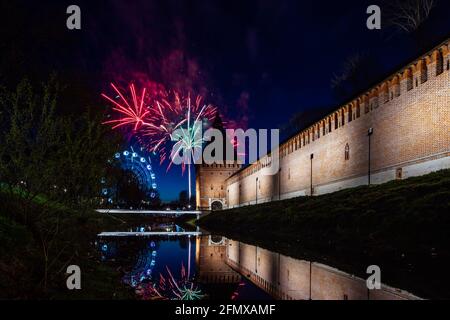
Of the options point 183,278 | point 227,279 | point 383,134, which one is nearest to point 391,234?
point 227,279

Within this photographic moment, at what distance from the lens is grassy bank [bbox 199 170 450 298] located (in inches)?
307

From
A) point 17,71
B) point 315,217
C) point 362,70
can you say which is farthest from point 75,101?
point 362,70

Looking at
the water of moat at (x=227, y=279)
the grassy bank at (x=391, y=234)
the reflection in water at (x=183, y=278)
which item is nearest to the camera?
the water of moat at (x=227, y=279)

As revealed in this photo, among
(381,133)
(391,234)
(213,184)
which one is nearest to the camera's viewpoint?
(391,234)

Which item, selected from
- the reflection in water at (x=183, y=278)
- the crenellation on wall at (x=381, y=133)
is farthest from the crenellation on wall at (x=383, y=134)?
the reflection in water at (x=183, y=278)

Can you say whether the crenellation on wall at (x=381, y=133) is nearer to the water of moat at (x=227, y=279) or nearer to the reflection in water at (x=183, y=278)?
the water of moat at (x=227, y=279)

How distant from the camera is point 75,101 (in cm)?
2109

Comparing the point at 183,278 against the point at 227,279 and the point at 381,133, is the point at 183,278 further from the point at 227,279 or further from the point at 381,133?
the point at 381,133

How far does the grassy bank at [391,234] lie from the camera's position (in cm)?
780

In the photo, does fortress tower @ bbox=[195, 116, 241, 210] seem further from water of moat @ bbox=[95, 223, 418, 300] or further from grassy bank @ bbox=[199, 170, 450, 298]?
water of moat @ bbox=[95, 223, 418, 300]

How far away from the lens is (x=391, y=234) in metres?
11.1

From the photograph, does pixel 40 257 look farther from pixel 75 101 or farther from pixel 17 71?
pixel 75 101

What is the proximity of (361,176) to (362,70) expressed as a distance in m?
25.1

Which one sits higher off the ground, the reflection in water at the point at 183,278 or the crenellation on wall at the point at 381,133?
the crenellation on wall at the point at 381,133
